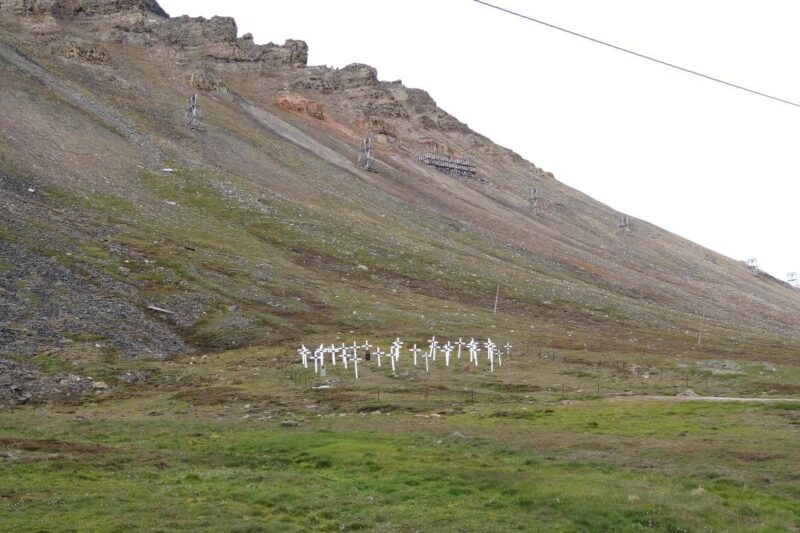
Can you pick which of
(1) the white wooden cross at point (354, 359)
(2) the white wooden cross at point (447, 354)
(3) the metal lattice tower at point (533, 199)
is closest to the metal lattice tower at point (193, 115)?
(3) the metal lattice tower at point (533, 199)

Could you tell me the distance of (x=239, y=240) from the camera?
4026 inches

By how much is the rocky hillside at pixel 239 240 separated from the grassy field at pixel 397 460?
18.0 meters

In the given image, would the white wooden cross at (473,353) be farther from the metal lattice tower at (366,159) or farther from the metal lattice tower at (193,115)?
the metal lattice tower at (366,159)

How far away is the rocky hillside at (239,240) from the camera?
71188 millimetres

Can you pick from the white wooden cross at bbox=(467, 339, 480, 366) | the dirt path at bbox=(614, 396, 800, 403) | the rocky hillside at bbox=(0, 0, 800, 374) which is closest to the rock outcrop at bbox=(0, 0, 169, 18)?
the rocky hillside at bbox=(0, 0, 800, 374)

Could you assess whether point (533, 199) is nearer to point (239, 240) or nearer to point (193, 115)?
point (193, 115)

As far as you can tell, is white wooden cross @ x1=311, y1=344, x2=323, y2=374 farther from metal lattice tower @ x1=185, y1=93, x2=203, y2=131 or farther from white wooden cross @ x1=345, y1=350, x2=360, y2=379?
metal lattice tower @ x1=185, y1=93, x2=203, y2=131

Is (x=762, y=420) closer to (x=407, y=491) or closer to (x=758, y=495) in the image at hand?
(x=758, y=495)

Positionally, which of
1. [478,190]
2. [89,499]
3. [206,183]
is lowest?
[89,499]

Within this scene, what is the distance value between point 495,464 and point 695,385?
102 feet

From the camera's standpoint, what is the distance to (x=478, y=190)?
648ft

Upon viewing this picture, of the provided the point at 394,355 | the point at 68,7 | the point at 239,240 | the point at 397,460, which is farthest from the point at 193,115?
the point at 397,460

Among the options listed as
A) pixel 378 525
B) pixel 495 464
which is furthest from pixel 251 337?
pixel 378 525

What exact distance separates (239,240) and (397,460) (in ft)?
249
